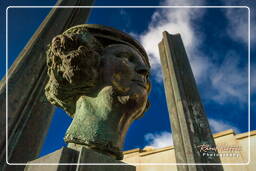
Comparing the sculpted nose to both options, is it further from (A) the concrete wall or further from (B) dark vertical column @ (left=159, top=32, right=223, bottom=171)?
(A) the concrete wall

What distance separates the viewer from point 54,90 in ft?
3.84

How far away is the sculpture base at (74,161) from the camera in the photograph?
27.1 inches

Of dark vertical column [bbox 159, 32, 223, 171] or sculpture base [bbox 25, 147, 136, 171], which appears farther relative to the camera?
dark vertical column [bbox 159, 32, 223, 171]

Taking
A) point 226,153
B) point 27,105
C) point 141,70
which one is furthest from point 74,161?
point 226,153

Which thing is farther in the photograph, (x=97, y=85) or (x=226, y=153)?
(x=226, y=153)

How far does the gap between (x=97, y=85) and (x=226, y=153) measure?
7.99 feet

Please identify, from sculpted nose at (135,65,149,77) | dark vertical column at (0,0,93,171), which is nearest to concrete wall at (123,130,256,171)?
dark vertical column at (0,0,93,171)

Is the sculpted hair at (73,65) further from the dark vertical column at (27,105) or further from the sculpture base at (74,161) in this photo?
the dark vertical column at (27,105)

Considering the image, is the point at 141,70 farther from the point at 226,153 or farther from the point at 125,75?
the point at 226,153

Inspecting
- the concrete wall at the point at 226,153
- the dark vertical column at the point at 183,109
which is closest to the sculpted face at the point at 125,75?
the dark vertical column at the point at 183,109

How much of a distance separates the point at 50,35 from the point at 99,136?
1.76m

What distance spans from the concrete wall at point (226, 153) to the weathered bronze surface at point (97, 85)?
202 centimetres

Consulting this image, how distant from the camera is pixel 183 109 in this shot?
8.81 ft

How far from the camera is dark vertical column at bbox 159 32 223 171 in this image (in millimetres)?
2307
